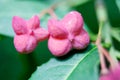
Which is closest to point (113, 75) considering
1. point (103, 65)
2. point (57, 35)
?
point (103, 65)

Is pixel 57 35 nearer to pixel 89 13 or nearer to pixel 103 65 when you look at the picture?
pixel 103 65

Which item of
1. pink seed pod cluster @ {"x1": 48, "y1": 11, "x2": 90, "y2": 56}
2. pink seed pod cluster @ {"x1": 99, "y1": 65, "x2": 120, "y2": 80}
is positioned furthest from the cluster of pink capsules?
pink seed pod cluster @ {"x1": 99, "y1": 65, "x2": 120, "y2": 80}

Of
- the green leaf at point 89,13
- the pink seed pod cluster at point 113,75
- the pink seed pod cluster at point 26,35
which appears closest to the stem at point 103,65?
the pink seed pod cluster at point 113,75

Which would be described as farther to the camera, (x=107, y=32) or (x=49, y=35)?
(x=107, y=32)

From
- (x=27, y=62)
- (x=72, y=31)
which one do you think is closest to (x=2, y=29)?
(x=27, y=62)

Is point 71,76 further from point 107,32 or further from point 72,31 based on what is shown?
point 107,32

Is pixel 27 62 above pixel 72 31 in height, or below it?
below
